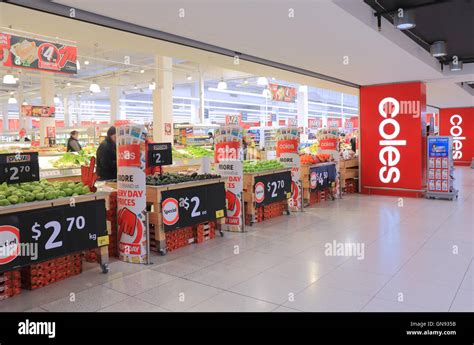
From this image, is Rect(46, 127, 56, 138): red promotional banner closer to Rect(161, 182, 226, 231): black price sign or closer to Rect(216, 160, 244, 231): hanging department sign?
Rect(216, 160, 244, 231): hanging department sign

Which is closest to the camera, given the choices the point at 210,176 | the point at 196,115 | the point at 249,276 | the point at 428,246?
the point at 249,276

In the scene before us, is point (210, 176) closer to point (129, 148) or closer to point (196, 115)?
point (129, 148)

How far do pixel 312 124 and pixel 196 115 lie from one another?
847 cm

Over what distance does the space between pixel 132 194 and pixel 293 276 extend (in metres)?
2.22

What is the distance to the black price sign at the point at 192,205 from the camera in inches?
216

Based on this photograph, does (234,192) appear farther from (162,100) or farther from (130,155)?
(162,100)

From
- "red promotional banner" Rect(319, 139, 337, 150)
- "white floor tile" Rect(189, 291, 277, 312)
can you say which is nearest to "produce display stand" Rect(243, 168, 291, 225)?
"red promotional banner" Rect(319, 139, 337, 150)

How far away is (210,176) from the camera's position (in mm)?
6469

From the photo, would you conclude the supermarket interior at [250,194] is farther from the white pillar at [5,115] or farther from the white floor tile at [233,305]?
the white pillar at [5,115]

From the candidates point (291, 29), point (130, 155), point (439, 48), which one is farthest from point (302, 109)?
point (130, 155)

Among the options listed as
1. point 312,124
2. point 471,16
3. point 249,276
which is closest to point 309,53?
point 471,16

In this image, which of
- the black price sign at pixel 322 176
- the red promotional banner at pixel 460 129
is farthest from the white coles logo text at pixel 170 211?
the red promotional banner at pixel 460 129

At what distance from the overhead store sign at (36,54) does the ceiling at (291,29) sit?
419 centimetres
